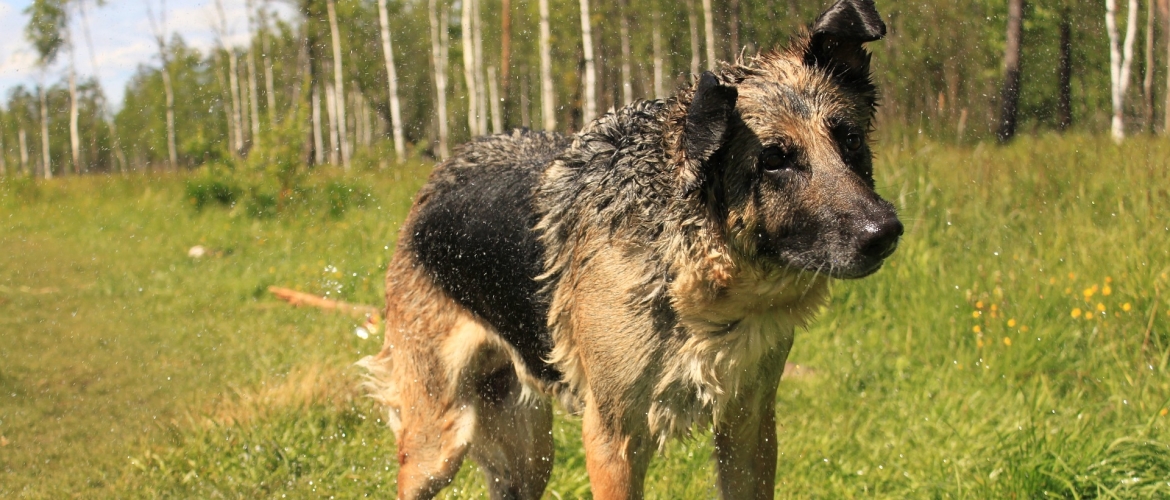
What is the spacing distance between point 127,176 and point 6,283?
7533 millimetres

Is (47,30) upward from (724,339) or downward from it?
upward

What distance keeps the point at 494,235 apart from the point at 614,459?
1.12 meters

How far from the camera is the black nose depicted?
105 inches

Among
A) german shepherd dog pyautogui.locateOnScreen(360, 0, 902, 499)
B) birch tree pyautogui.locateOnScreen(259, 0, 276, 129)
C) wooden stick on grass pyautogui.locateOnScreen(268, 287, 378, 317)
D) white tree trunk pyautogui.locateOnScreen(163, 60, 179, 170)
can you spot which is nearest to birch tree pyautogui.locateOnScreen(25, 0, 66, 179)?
white tree trunk pyautogui.locateOnScreen(163, 60, 179, 170)

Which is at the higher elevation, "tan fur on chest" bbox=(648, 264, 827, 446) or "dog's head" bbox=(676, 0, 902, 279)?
"dog's head" bbox=(676, 0, 902, 279)

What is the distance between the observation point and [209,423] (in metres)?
5.48

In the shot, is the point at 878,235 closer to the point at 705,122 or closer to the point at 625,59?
the point at 705,122

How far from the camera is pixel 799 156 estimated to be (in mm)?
2928

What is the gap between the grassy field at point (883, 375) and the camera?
15.2ft

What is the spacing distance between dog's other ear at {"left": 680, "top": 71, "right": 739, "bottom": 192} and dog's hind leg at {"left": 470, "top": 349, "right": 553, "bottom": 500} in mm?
1618

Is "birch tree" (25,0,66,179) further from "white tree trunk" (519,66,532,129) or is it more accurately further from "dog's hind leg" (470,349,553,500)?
"dog's hind leg" (470,349,553,500)

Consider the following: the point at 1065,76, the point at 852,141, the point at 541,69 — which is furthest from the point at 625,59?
the point at 852,141

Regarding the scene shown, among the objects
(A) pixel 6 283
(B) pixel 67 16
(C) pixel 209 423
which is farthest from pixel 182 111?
(C) pixel 209 423

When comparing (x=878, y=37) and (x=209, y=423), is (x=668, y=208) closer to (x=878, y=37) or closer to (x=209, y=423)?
(x=878, y=37)
